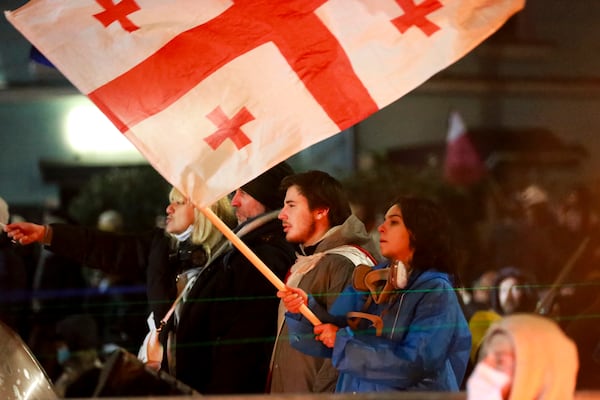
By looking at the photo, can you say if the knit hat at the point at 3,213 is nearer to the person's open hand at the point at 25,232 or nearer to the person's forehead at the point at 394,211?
the person's open hand at the point at 25,232

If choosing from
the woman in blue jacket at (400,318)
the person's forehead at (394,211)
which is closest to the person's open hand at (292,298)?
the woman in blue jacket at (400,318)

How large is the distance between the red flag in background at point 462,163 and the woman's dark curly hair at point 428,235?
468 centimetres

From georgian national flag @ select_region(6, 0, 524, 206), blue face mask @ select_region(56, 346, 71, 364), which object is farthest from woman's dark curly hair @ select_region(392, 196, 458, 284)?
blue face mask @ select_region(56, 346, 71, 364)

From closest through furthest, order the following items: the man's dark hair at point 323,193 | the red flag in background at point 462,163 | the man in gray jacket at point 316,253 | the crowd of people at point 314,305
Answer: the crowd of people at point 314,305 → the man in gray jacket at point 316,253 → the man's dark hair at point 323,193 → the red flag in background at point 462,163

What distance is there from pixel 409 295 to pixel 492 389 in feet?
3.47

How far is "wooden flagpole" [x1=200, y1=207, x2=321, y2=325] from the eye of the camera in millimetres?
3885

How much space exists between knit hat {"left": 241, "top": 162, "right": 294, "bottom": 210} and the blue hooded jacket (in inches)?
29.1

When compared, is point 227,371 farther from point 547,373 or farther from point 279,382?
point 547,373

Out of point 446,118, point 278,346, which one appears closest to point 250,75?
point 278,346

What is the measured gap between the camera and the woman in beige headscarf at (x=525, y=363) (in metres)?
2.99

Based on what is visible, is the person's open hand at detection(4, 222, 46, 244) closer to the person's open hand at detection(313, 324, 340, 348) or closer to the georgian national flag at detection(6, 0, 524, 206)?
the georgian national flag at detection(6, 0, 524, 206)

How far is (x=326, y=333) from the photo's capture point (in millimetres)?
4199

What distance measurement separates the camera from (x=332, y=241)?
4.47m

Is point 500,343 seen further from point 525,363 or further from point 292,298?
point 292,298
